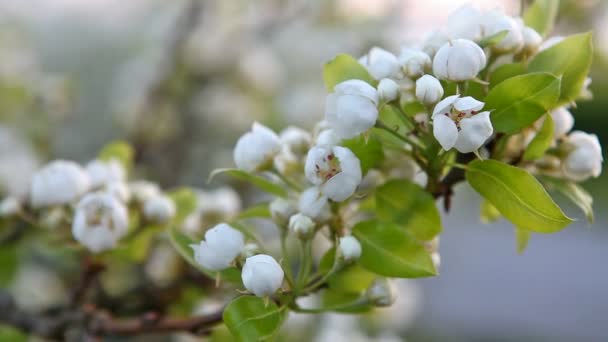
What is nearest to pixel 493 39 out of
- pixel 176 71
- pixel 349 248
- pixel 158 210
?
pixel 349 248

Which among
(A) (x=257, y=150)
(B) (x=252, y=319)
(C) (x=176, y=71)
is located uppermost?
(C) (x=176, y=71)

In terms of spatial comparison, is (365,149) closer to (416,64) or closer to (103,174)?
(416,64)

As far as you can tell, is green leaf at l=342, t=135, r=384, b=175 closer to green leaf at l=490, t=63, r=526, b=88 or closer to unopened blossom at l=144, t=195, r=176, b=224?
green leaf at l=490, t=63, r=526, b=88

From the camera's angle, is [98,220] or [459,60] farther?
[98,220]

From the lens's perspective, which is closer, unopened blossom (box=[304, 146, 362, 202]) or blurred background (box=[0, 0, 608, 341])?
unopened blossom (box=[304, 146, 362, 202])

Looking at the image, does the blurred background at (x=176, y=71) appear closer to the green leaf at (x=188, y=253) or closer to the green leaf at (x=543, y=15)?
the green leaf at (x=543, y=15)

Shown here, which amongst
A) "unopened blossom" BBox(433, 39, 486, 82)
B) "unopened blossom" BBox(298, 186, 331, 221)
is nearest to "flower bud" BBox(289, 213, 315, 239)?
"unopened blossom" BBox(298, 186, 331, 221)

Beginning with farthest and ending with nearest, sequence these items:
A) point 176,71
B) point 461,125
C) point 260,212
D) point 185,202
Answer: point 176,71
point 185,202
point 260,212
point 461,125
